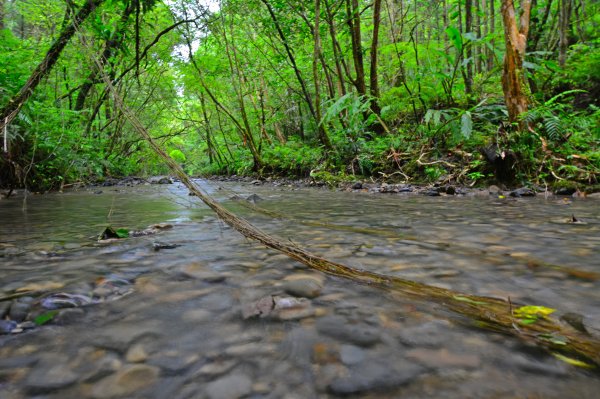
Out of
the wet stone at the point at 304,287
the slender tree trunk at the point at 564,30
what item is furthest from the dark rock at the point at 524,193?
the slender tree trunk at the point at 564,30

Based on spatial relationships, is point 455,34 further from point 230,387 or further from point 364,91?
point 230,387

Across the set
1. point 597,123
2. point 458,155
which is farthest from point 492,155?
point 597,123

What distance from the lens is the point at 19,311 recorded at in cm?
110

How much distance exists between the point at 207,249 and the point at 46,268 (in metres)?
0.70

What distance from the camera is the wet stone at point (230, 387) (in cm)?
72

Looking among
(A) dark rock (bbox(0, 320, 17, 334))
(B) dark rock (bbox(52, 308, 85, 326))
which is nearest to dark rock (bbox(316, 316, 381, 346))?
(B) dark rock (bbox(52, 308, 85, 326))

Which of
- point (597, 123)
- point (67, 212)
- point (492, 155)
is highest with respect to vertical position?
point (597, 123)

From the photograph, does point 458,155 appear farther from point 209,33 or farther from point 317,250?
point 209,33

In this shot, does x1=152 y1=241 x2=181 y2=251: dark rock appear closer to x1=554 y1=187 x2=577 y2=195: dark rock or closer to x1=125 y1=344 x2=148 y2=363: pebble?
x1=125 y1=344 x2=148 y2=363: pebble

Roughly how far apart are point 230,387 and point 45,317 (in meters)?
0.69

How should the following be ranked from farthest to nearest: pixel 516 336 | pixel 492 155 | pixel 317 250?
pixel 492 155
pixel 317 250
pixel 516 336

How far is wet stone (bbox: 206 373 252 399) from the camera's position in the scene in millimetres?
720

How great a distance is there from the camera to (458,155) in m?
6.02

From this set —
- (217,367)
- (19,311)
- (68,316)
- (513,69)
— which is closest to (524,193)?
(513,69)
